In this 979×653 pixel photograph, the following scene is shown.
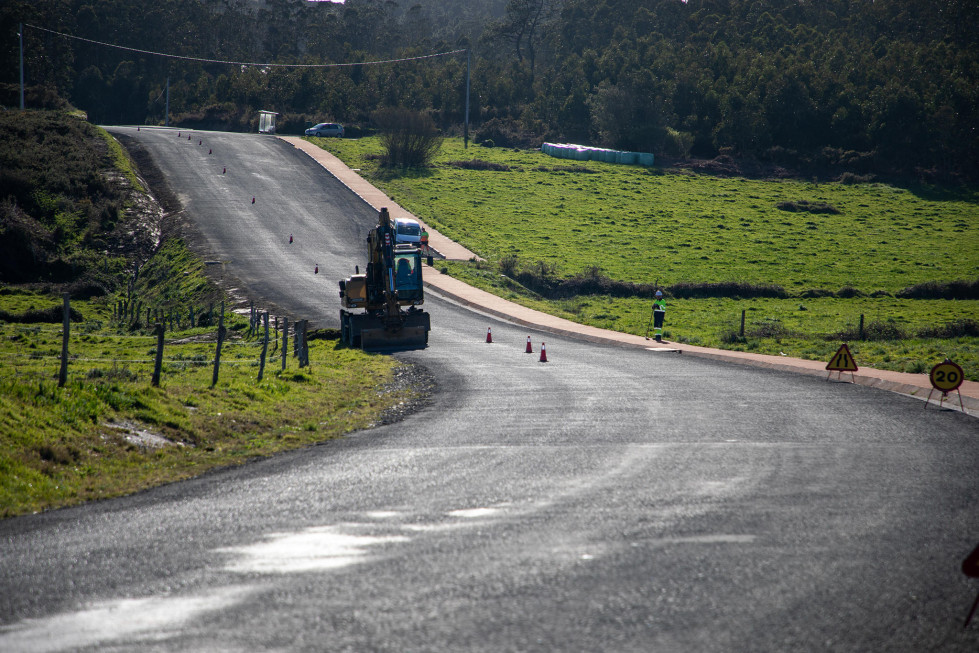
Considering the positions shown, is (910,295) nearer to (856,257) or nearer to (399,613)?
(856,257)

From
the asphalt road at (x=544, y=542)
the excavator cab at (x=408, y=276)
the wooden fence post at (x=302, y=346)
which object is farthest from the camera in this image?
the excavator cab at (x=408, y=276)

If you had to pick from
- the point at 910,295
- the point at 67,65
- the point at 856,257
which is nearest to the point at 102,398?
the point at 910,295

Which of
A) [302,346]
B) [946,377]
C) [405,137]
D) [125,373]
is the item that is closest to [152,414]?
[125,373]

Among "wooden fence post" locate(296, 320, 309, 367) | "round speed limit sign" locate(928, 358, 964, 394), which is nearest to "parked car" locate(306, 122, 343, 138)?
"wooden fence post" locate(296, 320, 309, 367)

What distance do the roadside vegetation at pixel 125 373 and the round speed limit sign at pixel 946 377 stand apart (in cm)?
1072

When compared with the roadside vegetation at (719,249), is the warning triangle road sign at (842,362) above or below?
below

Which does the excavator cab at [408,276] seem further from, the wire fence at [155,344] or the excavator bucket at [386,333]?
the wire fence at [155,344]

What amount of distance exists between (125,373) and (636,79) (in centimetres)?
7786

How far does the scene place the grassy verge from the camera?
39.7 ft

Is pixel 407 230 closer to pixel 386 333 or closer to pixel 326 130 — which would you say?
pixel 386 333

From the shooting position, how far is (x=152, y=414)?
49.0ft

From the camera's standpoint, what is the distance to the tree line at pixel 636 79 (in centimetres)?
8412

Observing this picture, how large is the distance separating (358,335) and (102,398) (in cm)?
1296

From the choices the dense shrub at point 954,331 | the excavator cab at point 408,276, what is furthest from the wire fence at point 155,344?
the dense shrub at point 954,331
